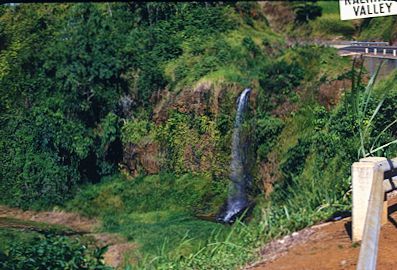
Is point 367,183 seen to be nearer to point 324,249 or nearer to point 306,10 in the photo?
point 324,249

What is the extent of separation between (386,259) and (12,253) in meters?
3.27

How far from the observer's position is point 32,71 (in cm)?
1571

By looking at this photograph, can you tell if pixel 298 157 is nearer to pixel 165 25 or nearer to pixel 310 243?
pixel 310 243

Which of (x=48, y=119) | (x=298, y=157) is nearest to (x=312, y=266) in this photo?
(x=298, y=157)

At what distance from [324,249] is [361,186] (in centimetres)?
70

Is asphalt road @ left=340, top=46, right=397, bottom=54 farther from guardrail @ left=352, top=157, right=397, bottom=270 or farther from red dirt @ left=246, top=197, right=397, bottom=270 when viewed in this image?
guardrail @ left=352, top=157, right=397, bottom=270

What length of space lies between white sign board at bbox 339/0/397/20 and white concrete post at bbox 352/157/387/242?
4.00 ft

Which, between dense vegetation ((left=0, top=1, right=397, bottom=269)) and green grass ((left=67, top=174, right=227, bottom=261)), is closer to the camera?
dense vegetation ((left=0, top=1, right=397, bottom=269))

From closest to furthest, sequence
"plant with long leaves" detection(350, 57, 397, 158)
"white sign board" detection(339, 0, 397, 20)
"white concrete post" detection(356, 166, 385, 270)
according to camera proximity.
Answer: "white concrete post" detection(356, 166, 385, 270), "white sign board" detection(339, 0, 397, 20), "plant with long leaves" detection(350, 57, 397, 158)

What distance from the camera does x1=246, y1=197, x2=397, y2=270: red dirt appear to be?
224 inches

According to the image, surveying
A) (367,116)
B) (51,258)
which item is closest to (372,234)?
(51,258)

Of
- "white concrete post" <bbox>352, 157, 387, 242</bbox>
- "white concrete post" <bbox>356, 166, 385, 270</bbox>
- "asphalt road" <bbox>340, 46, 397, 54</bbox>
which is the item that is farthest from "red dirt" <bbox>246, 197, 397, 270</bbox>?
"asphalt road" <bbox>340, 46, 397, 54</bbox>

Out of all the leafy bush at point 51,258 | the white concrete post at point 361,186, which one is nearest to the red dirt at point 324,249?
the white concrete post at point 361,186

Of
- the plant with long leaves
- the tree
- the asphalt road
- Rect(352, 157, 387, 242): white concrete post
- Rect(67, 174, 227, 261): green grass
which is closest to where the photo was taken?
Rect(352, 157, 387, 242): white concrete post
